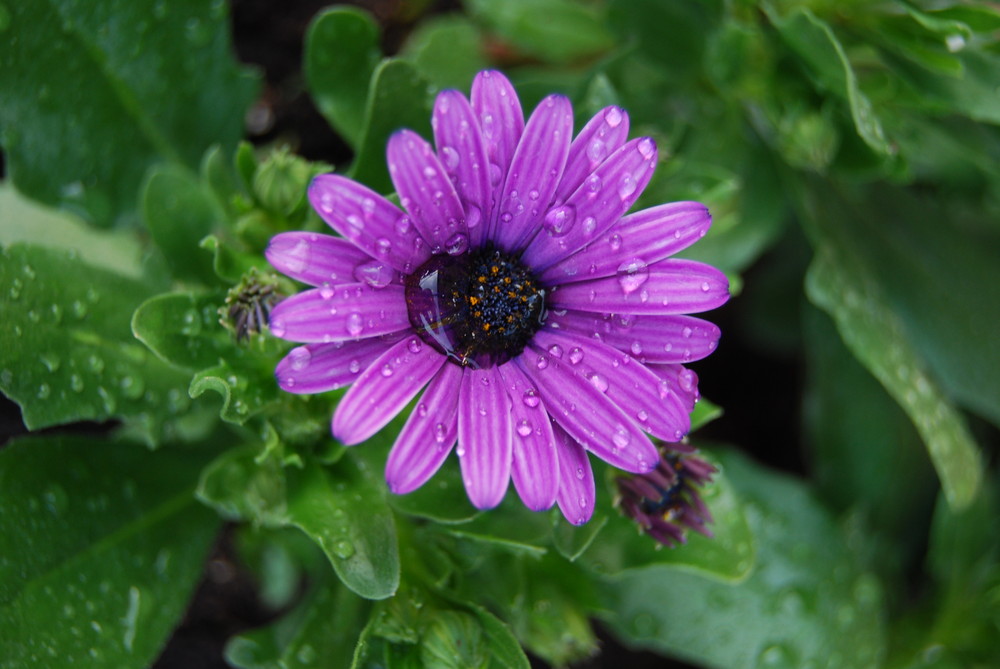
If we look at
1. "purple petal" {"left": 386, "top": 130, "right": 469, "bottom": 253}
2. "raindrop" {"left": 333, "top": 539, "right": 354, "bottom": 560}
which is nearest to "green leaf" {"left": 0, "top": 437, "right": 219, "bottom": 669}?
"raindrop" {"left": 333, "top": 539, "right": 354, "bottom": 560}

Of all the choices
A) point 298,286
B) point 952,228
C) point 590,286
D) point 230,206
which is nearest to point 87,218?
point 230,206

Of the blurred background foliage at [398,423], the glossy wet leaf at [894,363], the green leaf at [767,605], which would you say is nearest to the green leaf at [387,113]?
the blurred background foliage at [398,423]

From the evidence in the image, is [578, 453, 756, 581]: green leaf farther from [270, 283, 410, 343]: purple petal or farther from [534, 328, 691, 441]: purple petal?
[270, 283, 410, 343]: purple petal

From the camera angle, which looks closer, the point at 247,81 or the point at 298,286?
the point at 298,286

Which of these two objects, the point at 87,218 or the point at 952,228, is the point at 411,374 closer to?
the point at 87,218

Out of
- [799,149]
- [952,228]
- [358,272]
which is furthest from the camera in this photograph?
[952,228]

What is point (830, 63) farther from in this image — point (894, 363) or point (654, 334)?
point (654, 334)

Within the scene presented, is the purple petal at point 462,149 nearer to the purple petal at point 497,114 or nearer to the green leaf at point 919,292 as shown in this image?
the purple petal at point 497,114
